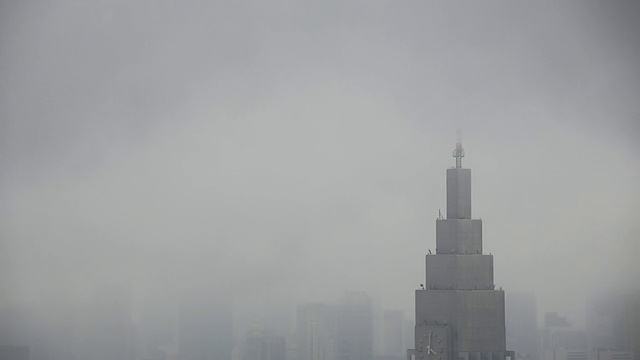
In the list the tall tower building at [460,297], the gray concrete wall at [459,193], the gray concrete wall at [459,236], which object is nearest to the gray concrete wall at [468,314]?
the tall tower building at [460,297]

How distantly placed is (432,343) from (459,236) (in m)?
1.78

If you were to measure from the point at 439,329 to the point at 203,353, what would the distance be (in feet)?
12.6

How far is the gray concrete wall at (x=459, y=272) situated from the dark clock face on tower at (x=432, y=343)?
0.71 m

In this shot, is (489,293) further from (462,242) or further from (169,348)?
(169,348)

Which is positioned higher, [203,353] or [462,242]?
[462,242]

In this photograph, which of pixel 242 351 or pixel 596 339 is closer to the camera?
pixel 596 339

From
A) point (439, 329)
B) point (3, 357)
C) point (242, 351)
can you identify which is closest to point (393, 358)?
point (439, 329)

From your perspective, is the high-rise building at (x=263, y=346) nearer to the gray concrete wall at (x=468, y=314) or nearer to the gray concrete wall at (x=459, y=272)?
the gray concrete wall at (x=468, y=314)

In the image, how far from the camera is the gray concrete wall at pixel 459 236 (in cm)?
2592

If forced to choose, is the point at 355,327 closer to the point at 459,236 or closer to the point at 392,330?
the point at 392,330

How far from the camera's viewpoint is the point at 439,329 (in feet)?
85.0

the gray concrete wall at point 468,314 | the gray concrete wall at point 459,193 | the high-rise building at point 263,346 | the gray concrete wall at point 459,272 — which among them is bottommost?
the high-rise building at point 263,346

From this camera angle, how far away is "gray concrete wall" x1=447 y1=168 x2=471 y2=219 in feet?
84.5

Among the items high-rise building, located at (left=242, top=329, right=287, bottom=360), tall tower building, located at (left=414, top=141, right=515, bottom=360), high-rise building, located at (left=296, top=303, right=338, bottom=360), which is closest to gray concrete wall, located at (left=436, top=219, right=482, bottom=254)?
tall tower building, located at (left=414, top=141, right=515, bottom=360)
